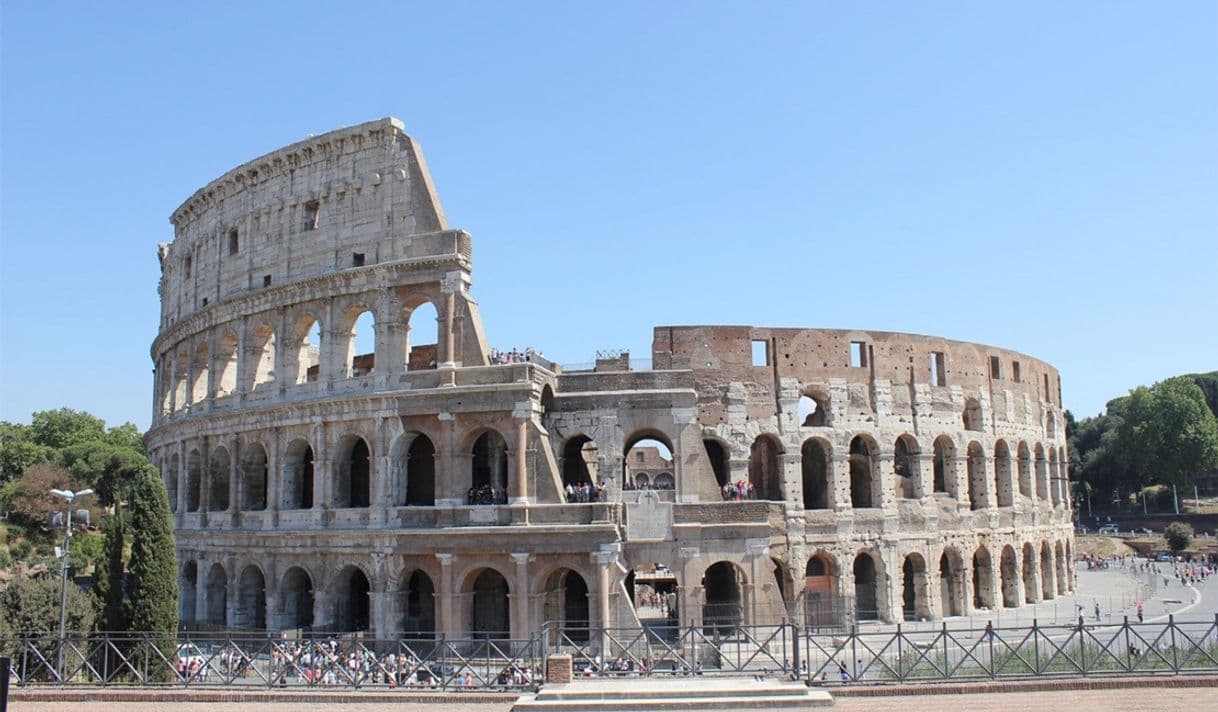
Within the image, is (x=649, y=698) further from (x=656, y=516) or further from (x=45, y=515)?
(x=45, y=515)

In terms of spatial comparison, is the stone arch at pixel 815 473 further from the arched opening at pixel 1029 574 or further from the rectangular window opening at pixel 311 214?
the rectangular window opening at pixel 311 214

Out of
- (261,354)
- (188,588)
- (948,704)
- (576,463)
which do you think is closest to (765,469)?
(576,463)

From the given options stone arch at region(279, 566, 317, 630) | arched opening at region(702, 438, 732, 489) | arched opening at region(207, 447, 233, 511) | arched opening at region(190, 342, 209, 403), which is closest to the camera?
stone arch at region(279, 566, 317, 630)

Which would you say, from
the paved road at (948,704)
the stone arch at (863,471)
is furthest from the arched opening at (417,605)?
the stone arch at (863,471)

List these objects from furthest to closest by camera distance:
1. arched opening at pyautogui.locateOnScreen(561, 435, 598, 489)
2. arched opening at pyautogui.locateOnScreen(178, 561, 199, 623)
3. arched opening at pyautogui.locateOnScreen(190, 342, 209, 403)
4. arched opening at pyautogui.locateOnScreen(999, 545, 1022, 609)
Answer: arched opening at pyautogui.locateOnScreen(999, 545, 1022, 609), arched opening at pyautogui.locateOnScreen(190, 342, 209, 403), arched opening at pyautogui.locateOnScreen(178, 561, 199, 623), arched opening at pyautogui.locateOnScreen(561, 435, 598, 489)

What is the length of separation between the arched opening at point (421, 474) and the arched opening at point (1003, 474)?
21676 mm

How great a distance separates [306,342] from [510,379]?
8.70 metres

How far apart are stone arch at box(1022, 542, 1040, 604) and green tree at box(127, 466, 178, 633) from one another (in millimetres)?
30257

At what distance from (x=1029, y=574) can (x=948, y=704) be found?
25001mm

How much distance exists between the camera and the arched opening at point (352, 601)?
29.0 meters

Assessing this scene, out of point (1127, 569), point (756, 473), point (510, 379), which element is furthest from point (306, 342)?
point (1127, 569)

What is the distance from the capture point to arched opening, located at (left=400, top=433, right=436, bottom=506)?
30.4 metres

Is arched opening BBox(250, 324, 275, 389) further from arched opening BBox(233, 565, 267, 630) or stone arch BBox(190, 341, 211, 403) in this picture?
arched opening BBox(233, 565, 267, 630)

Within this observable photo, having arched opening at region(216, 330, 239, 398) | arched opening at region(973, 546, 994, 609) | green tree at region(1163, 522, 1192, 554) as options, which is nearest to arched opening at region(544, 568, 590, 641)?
arched opening at region(216, 330, 239, 398)
